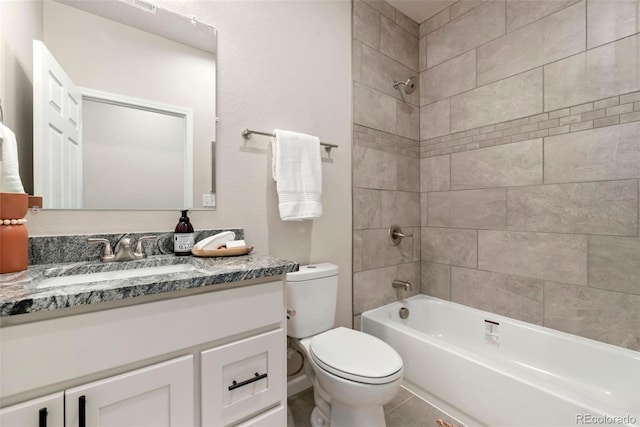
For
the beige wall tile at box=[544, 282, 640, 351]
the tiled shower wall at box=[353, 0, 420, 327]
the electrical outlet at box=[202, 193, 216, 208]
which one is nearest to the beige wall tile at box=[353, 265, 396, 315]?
the tiled shower wall at box=[353, 0, 420, 327]

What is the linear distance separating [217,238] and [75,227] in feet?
1.73

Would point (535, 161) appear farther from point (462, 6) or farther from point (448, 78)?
point (462, 6)

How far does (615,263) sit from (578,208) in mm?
324

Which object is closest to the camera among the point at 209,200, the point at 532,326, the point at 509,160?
the point at 209,200

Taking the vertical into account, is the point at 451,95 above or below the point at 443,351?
above

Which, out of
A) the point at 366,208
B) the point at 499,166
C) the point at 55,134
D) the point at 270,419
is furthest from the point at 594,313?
the point at 55,134

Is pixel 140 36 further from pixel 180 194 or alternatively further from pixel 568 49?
pixel 568 49

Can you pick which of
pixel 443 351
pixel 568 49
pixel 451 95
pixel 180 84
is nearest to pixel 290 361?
pixel 443 351

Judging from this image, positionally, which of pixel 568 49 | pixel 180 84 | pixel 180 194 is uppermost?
pixel 568 49

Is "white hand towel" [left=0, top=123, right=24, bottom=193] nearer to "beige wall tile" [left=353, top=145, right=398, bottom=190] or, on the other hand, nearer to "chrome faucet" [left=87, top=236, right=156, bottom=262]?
"chrome faucet" [left=87, top=236, right=156, bottom=262]

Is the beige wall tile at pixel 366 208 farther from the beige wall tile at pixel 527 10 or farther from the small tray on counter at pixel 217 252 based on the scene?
the beige wall tile at pixel 527 10

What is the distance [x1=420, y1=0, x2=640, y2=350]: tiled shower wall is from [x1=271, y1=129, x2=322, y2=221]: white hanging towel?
1.17 meters

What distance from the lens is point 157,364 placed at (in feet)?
2.62

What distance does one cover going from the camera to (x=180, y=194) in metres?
1.37
